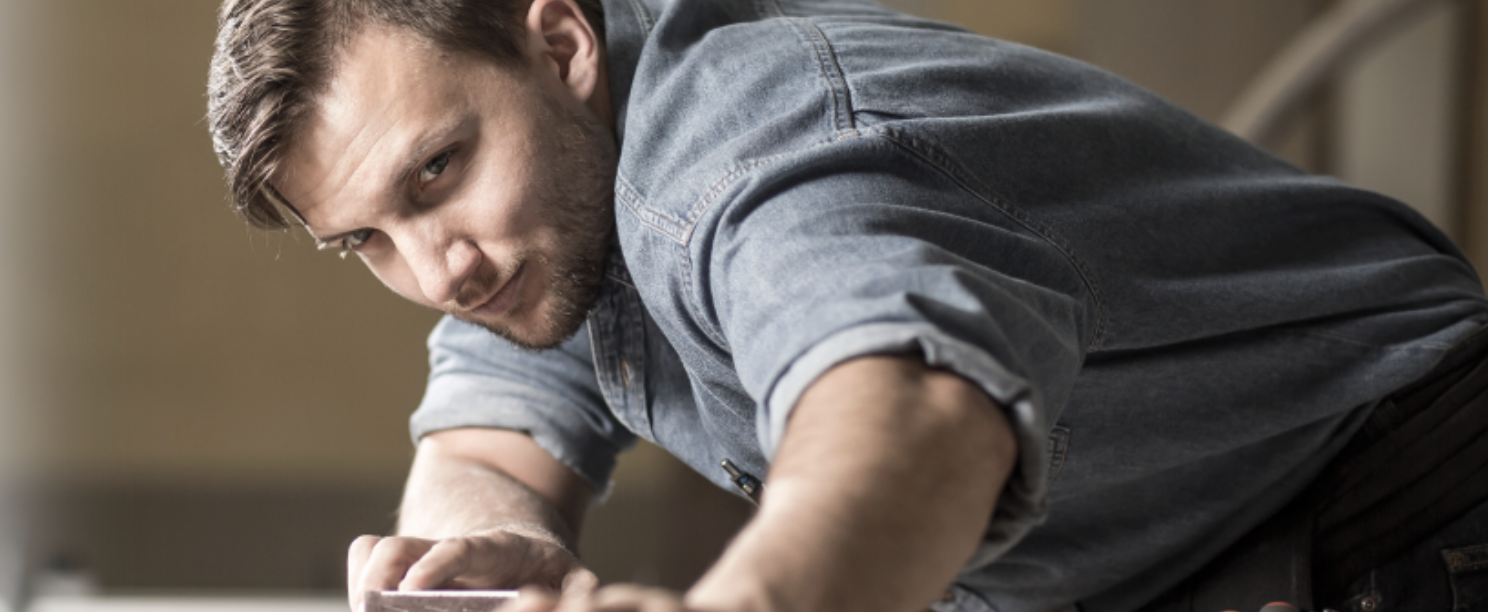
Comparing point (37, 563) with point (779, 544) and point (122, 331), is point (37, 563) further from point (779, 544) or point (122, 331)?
point (779, 544)

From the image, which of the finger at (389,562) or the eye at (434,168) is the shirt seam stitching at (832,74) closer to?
the eye at (434,168)

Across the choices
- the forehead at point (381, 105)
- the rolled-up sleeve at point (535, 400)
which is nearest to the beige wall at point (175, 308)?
the rolled-up sleeve at point (535, 400)

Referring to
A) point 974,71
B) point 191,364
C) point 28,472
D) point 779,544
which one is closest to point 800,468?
point 779,544

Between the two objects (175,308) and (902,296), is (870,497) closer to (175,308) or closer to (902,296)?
(902,296)

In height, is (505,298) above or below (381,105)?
below

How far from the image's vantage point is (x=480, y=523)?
0.86 m

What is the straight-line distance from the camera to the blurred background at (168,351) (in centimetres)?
250

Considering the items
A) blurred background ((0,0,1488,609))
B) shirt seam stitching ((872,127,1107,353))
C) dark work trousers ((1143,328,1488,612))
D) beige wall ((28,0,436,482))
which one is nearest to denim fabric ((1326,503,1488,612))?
dark work trousers ((1143,328,1488,612))

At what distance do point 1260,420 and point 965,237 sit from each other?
0.32 meters

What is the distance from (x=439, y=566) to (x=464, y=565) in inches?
0.9

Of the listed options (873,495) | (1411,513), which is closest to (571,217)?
(873,495)

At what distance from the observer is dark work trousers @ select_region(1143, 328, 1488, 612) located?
30.2 inches

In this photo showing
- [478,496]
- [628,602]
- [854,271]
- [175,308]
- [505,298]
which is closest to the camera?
[628,602]

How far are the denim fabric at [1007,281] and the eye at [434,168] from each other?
0.42 feet
